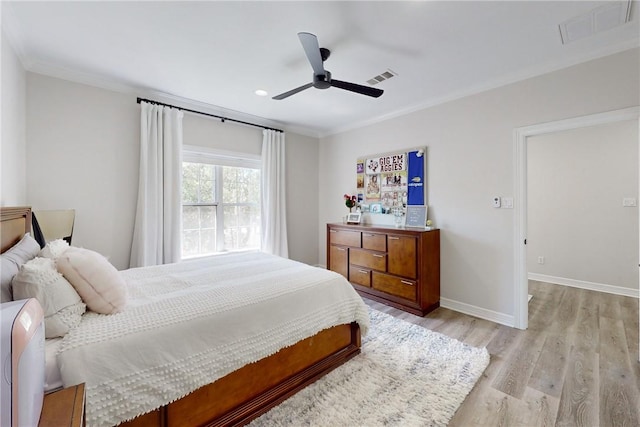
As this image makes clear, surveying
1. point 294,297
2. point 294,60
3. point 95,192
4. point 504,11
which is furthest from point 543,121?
point 95,192

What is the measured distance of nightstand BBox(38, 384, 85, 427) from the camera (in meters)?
0.81

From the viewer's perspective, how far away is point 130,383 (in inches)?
45.6

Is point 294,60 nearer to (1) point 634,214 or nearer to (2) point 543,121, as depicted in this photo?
(2) point 543,121

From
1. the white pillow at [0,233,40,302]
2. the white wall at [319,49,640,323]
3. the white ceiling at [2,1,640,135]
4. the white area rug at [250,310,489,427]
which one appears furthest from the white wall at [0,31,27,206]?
the white wall at [319,49,640,323]

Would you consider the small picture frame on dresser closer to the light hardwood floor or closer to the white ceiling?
the light hardwood floor

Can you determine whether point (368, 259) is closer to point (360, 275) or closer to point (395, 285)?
point (360, 275)

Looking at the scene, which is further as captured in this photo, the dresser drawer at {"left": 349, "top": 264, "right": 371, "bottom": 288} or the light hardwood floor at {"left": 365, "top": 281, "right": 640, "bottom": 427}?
the dresser drawer at {"left": 349, "top": 264, "right": 371, "bottom": 288}

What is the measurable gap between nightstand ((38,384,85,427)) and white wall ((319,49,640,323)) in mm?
3324

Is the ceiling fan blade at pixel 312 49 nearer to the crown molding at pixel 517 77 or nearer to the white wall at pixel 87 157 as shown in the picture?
the crown molding at pixel 517 77

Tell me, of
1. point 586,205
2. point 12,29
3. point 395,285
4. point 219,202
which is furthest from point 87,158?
point 586,205

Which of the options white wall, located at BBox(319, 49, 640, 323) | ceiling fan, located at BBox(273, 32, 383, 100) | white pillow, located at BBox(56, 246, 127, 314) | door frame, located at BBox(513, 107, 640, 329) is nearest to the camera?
white pillow, located at BBox(56, 246, 127, 314)

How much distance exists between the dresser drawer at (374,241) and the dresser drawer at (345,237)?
0.10 m

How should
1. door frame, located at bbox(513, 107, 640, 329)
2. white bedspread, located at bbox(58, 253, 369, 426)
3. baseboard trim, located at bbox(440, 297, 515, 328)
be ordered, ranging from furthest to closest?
baseboard trim, located at bbox(440, 297, 515, 328)
door frame, located at bbox(513, 107, 640, 329)
white bedspread, located at bbox(58, 253, 369, 426)

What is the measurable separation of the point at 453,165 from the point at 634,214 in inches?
100
